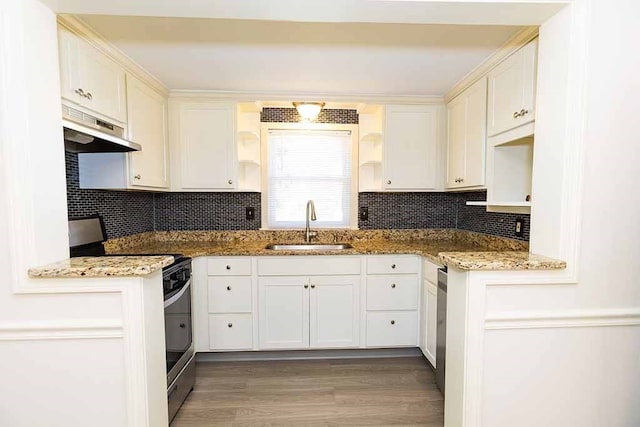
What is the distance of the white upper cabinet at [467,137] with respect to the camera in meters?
2.14

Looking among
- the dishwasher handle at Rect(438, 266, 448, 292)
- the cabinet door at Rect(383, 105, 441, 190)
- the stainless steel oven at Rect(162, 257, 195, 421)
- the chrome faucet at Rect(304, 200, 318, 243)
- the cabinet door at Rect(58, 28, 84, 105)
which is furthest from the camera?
the chrome faucet at Rect(304, 200, 318, 243)

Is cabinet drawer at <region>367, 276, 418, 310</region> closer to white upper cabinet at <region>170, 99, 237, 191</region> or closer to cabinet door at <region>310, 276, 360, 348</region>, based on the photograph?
cabinet door at <region>310, 276, 360, 348</region>

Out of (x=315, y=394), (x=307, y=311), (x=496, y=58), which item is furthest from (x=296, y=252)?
(x=496, y=58)

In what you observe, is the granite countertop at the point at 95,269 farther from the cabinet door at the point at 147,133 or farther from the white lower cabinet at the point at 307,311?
the white lower cabinet at the point at 307,311

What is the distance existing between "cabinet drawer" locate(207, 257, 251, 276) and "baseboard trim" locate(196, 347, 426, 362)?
2.26 feet

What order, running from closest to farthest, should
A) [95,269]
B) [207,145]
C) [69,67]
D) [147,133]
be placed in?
1. [95,269]
2. [69,67]
3. [147,133]
4. [207,145]

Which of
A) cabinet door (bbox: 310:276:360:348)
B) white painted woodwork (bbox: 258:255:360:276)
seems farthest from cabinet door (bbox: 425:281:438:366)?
white painted woodwork (bbox: 258:255:360:276)

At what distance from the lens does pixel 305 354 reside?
2518 mm

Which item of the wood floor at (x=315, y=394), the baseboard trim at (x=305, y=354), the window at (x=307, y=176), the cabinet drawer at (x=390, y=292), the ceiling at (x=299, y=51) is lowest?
the wood floor at (x=315, y=394)

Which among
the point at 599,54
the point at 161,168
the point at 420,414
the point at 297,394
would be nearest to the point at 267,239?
the point at 161,168

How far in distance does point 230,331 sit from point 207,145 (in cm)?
156

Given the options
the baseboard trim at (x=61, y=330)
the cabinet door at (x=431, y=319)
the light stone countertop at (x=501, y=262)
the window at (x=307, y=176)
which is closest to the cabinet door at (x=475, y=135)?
the cabinet door at (x=431, y=319)

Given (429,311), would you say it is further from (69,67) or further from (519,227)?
(69,67)

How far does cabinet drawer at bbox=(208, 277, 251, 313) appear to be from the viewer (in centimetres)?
238
